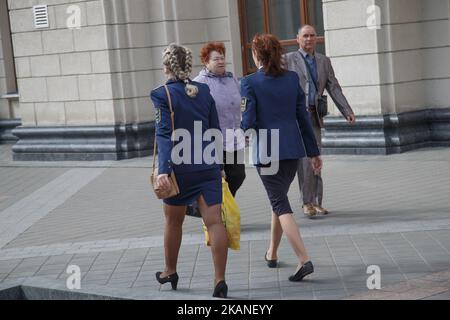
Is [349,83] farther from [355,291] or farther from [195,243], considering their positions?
[355,291]

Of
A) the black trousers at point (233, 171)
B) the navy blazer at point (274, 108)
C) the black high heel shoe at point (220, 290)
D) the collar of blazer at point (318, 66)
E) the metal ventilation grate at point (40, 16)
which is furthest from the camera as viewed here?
the metal ventilation grate at point (40, 16)

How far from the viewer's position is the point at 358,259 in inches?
291

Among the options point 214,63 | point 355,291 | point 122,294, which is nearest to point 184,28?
point 214,63

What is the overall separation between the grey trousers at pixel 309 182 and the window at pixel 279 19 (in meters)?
5.56

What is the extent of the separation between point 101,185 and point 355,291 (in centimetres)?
703

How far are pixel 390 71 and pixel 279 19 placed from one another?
2.79 meters

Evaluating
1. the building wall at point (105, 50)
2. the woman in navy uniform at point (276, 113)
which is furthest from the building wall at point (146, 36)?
the woman in navy uniform at point (276, 113)

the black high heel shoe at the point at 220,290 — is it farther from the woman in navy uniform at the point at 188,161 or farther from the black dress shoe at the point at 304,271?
the black dress shoe at the point at 304,271

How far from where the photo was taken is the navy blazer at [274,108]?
23.5 ft

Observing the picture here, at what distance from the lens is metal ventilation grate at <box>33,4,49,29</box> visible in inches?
631

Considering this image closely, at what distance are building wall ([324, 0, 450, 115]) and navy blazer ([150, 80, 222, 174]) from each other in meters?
6.89

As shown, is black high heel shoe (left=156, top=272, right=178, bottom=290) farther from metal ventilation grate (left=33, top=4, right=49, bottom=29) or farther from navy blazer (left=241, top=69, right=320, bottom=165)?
metal ventilation grate (left=33, top=4, right=49, bottom=29)

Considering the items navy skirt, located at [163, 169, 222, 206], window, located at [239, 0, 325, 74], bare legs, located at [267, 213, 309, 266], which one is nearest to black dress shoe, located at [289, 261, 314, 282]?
bare legs, located at [267, 213, 309, 266]
